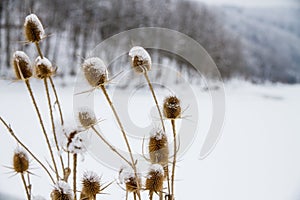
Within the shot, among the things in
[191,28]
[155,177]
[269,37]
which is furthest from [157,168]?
[269,37]

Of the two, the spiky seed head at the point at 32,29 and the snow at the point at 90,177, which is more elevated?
the spiky seed head at the point at 32,29

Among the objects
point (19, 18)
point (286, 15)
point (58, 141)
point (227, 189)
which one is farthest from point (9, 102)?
point (286, 15)

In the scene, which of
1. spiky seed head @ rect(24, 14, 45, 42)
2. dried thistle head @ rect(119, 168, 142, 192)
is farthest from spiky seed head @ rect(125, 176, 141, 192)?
spiky seed head @ rect(24, 14, 45, 42)

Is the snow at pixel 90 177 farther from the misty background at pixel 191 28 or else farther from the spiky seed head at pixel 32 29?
the misty background at pixel 191 28

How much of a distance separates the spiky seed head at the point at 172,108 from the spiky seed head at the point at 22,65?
94mm

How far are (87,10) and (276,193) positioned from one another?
42.2 inches

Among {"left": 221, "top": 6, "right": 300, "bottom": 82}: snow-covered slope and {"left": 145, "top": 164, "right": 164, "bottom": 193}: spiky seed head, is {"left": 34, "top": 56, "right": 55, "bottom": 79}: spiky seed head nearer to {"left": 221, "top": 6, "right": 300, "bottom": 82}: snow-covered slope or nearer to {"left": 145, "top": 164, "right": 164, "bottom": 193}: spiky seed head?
{"left": 145, "top": 164, "right": 164, "bottom": 193}: spiky seed head

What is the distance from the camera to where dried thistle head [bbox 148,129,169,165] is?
0.23 meters

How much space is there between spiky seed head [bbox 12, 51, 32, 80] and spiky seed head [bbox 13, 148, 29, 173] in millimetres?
52

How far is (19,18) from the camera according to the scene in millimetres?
1252

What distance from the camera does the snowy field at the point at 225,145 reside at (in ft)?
Answer: 2.22

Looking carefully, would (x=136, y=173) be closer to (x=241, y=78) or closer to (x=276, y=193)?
(x=276, y=193)

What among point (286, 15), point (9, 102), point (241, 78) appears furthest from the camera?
point (241, 78)

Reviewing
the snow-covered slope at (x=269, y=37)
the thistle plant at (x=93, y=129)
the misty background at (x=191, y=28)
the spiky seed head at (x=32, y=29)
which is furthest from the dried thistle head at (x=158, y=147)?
the snow-covered slope at (x=269, y=37)
